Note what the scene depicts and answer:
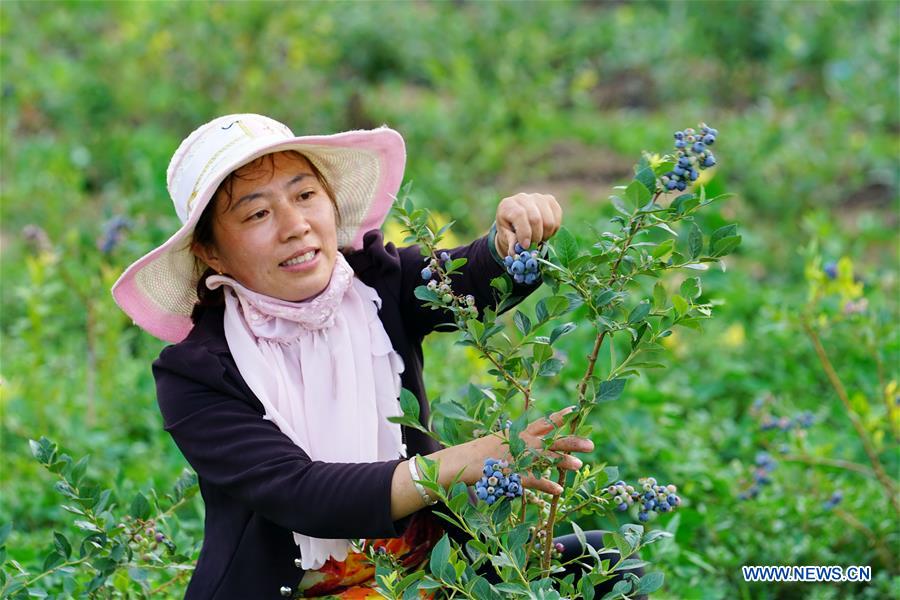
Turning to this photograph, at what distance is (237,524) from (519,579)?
0.50 m

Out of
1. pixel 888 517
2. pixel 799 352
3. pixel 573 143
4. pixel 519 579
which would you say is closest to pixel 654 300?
pixel 519 579

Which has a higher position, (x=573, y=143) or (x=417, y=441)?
(x=417, y=441)

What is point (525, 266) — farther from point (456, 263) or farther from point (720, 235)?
point (720, 235)

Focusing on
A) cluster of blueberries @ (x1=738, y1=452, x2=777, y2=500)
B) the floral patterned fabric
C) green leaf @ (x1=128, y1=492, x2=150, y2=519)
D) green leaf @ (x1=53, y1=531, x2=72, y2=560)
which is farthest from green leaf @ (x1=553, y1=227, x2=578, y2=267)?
cluster of blueberries @ (x1=738, y1=452, x2=777, y2=500)

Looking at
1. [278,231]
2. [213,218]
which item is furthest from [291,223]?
[213,218]

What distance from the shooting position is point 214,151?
6.21 ft

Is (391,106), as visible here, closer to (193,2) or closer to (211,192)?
(193,2)

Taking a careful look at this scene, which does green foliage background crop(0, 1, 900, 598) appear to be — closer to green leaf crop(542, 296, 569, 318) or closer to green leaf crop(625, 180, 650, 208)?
green leaf crop(542, 296, 569, 318)

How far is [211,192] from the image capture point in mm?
1837

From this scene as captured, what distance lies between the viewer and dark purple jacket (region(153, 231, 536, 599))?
5.70 feet

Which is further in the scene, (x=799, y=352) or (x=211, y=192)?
(x=799, y=352)

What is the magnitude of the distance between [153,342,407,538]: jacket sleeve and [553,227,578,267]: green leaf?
39cm

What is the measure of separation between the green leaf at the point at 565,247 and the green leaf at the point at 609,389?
17 centimetres

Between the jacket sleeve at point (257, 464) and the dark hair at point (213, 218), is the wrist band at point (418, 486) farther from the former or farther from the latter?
the dark hair at point (213, 218)
